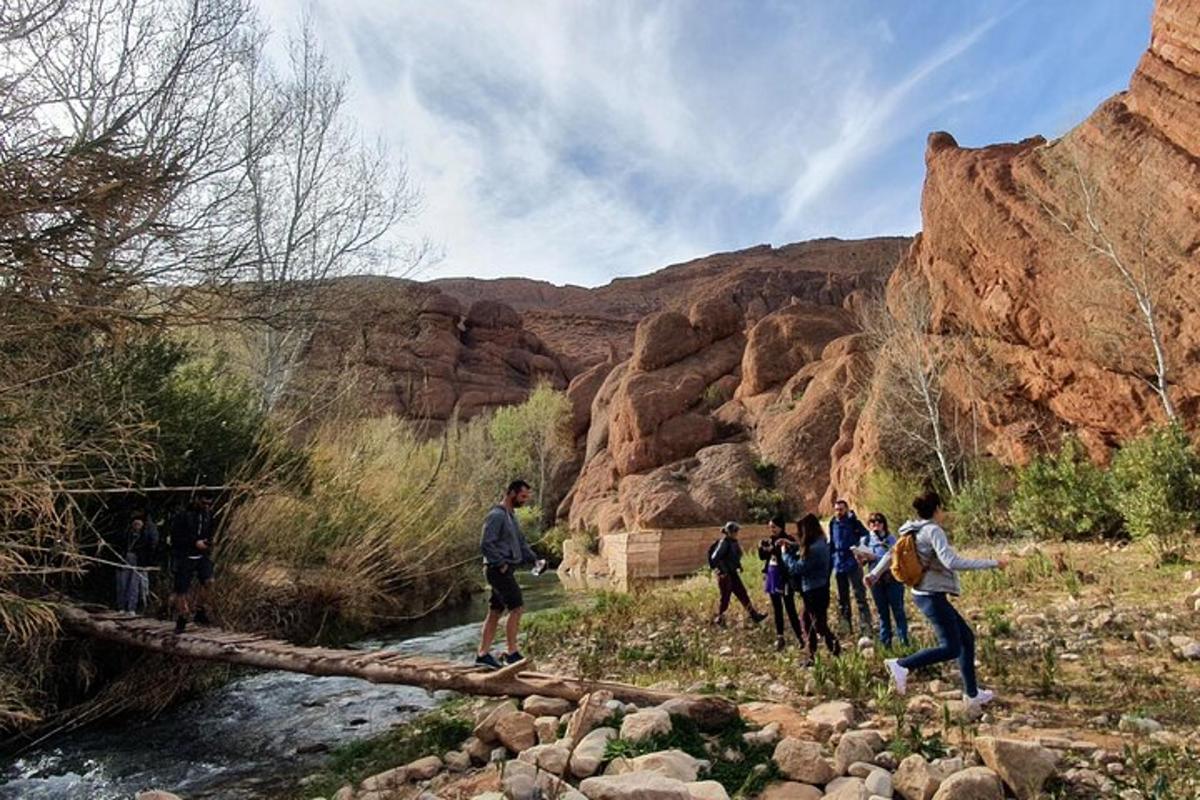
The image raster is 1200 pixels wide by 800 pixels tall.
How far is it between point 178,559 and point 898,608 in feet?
28.8

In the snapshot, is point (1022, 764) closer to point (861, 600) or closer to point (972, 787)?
point (972, 787)

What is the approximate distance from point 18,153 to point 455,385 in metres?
52.2

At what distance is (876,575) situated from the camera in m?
6.61

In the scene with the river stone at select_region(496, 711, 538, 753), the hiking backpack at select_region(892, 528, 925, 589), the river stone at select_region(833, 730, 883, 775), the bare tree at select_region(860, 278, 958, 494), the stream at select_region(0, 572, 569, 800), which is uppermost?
the bare tree at select_region(860, 278, 958, 494)

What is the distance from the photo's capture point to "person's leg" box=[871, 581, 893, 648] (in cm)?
775

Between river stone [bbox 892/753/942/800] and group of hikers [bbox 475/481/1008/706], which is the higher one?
group of hikers [bbox 475/481/1008/706]

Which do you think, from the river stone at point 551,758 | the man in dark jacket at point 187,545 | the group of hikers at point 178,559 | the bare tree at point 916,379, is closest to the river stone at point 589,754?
the river stone at point 551,758

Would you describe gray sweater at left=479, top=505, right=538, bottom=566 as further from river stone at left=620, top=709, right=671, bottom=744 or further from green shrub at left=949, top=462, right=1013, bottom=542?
green shrub at left=949, top=462, right=1013, bottom=542

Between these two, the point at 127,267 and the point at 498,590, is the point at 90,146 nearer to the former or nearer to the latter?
the point at 127,267

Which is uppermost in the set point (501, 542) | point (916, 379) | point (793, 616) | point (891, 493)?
point (916, 379)

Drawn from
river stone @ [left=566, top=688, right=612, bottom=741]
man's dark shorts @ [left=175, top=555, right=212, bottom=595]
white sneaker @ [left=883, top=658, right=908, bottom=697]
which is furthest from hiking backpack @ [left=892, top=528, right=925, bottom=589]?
man's dark shorts @ [left=175, top=555, right=212, bottom=595]

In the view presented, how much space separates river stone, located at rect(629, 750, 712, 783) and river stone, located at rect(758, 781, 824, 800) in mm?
422

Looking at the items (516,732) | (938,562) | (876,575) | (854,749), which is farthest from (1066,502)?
(516,732)

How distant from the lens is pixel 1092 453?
62.6 ft
